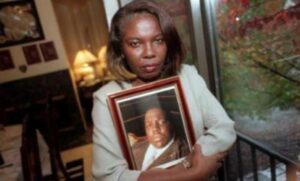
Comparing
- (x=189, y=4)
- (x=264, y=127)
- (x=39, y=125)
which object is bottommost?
(x=39, y=125)

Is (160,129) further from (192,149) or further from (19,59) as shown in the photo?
(19,59)

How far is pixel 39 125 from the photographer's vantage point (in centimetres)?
308

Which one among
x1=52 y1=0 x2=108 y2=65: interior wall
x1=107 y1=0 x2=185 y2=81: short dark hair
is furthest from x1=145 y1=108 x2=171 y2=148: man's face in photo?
x1=52 y1=0 x2=108 y2=65: interior wall

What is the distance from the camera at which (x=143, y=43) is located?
598mm

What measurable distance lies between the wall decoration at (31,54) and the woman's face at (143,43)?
346 centimetres

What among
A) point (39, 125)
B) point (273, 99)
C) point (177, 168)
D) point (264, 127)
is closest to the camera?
point (177, 168)

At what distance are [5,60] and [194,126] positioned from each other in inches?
143

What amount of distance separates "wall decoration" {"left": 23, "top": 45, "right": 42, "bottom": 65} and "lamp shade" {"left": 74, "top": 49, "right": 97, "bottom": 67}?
0.70 m

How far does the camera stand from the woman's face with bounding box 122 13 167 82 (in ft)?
1.95

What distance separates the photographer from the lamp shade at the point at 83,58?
14.1 feet

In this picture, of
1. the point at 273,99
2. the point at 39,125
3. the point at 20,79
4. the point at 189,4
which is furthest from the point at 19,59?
the point at 273,99

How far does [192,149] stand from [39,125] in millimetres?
2828

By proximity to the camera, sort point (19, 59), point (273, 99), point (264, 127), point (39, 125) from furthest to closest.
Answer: point (19, 59) → point (39, 125) → point (264, 127) → point (273, 99)

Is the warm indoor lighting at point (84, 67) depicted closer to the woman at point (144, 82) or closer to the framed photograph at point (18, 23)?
the framed photograph at point (18, 23)
